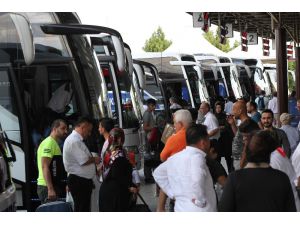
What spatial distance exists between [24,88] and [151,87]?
49.0 feet

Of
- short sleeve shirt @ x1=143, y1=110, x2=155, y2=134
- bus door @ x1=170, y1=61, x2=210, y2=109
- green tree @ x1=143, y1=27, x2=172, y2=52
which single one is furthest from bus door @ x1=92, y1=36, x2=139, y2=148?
green tree @ x1=143, y1=27, x2=172, y2=52

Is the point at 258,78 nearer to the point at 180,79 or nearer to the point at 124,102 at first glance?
the point at 180,79

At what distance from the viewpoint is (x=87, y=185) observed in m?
10.8

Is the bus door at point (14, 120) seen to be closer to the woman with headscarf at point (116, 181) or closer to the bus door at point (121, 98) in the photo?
the woman with headscarf at point (116, 181)

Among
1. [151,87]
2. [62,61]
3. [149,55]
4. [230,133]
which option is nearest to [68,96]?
[62,61]

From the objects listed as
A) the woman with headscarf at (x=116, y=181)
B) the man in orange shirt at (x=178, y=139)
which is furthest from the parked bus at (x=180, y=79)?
the woman with headscarf at (x=116, y=181)

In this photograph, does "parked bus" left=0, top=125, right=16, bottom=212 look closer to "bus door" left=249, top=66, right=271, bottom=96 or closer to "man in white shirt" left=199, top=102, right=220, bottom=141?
"man in white shirt" left=199, top=102, right=220, bottom=141

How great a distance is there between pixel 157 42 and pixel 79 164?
85386 mm

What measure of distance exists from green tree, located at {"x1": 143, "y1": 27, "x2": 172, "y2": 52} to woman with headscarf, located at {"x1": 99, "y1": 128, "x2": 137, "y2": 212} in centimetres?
8353

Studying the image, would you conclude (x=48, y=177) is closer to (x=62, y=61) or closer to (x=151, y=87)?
(x=62, y=61)

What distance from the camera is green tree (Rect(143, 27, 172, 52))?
93938 millimetres

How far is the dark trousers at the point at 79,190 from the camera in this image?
10.7 metres

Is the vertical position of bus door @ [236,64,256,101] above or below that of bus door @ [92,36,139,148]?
below

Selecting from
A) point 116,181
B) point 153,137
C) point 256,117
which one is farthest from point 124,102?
point 116,181
